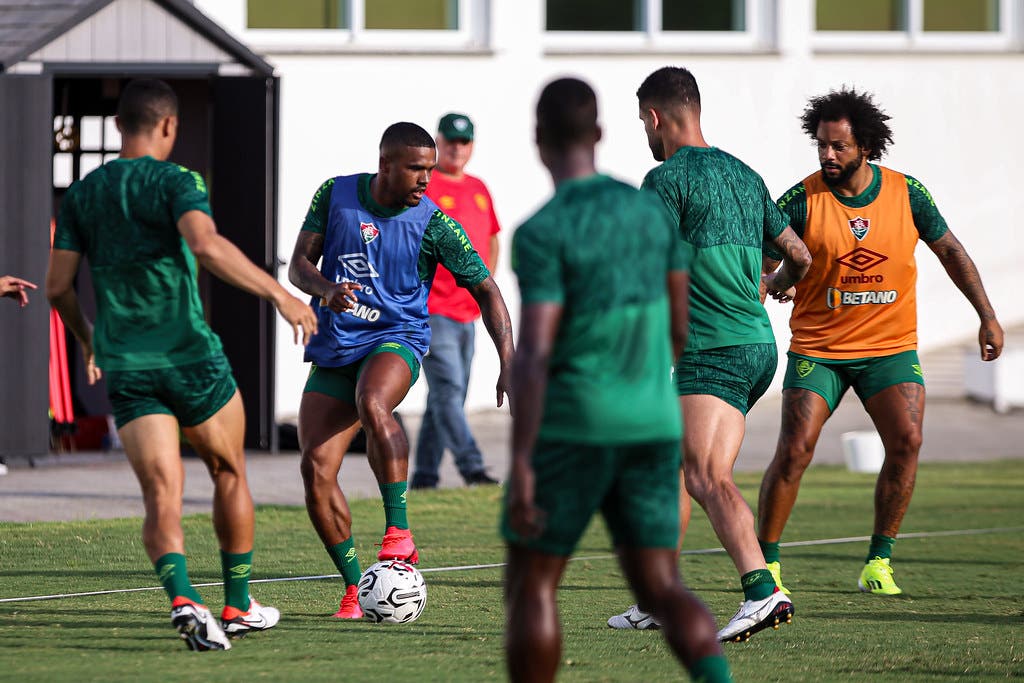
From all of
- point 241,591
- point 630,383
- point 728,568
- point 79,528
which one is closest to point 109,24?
point 79,528

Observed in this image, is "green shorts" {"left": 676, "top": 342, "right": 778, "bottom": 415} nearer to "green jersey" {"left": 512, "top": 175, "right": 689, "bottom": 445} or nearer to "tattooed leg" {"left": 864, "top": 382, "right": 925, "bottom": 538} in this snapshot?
"tattooed leg" {"left": 864, "top": 382, "right": 925, "bottom": 538}

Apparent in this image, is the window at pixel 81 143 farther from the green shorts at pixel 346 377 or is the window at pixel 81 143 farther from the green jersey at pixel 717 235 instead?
the green jersey at pixel 717 235

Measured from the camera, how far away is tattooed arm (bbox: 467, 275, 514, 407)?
705 centimetres

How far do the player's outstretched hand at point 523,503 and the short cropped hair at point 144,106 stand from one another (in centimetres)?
244

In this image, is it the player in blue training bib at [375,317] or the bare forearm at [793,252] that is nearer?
the bare forearm at [793,252]

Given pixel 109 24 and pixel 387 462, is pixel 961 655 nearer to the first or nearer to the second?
pixel 387 462

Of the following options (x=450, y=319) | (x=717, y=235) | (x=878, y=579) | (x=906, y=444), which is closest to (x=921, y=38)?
(x=450, y=319)

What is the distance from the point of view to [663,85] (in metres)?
6.66

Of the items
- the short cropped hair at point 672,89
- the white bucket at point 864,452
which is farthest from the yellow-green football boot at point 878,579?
the white bucket at point 864,452

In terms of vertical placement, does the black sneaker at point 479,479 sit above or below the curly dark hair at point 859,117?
below

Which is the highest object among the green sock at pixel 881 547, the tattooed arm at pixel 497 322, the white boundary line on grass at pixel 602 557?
the tattooed arm at pixel 497 322

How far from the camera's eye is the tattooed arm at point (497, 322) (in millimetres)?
7047

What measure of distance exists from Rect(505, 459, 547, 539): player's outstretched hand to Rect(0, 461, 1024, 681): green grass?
1556 millimetres

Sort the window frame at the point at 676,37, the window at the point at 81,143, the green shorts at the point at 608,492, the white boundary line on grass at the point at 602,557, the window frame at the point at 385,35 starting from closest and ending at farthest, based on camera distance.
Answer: the green shorts at the point at 608,492, the white boundary line on grass at the point at 602,557, the window at the point at 81,143, the window frame at the point at 385,35, the window frame at the point at 676,37
